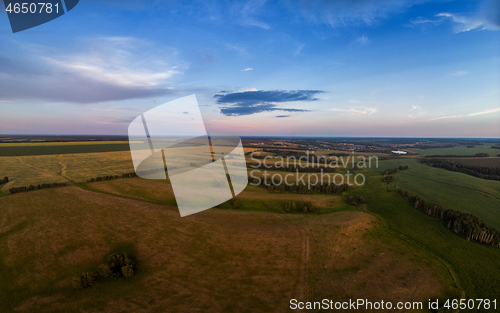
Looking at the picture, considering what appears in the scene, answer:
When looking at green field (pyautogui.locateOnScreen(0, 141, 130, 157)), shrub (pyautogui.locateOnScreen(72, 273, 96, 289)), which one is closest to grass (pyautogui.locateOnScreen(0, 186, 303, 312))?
shrub (pyautogui.locateOnScreen(72, 273, 96, 289))

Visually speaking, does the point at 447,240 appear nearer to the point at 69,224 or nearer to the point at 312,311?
the point at 312,311

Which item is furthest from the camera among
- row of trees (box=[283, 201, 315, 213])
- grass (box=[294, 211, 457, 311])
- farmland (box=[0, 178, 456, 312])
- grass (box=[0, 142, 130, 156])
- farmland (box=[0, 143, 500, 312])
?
grass (box=[0, 142, 130, 156])

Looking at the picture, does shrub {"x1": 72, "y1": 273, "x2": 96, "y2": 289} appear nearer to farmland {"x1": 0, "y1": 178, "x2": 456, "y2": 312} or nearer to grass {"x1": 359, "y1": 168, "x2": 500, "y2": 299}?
farmland {"x1": 0, "y1": 178, "x2": 456, "y2": 312}

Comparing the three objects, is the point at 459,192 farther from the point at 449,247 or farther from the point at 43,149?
the point at 43,149

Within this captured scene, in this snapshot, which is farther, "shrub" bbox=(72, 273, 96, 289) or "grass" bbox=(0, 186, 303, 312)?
"shrub" bbox=(72, 273, 96, 289)

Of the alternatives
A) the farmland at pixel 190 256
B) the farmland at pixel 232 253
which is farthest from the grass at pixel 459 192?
the farmland at pixel 190 256

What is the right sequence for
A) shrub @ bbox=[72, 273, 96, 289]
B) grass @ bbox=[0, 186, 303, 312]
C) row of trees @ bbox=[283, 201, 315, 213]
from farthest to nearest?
row of trees @ bbox=[283, 201, 315, 213]
shrub @ bbox=[72, 273, 96, 289]
grass @ bbox=[0, 186, 303, 312]

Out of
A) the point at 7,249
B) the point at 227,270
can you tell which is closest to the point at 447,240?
the point at 227,270
